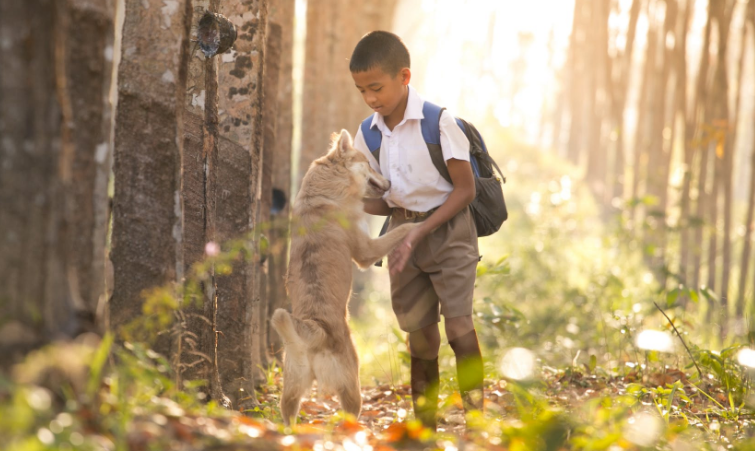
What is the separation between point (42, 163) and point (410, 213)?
280 centimetres

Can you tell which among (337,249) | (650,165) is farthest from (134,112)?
(650,165)

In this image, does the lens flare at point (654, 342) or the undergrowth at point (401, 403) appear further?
the lens flare at point (654, 342)

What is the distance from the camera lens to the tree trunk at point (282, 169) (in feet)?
24.6

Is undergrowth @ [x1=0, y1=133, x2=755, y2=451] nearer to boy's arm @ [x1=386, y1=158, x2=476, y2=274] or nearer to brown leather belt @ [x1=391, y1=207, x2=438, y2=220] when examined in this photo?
boy's arm @ [x1=386, y1=158, x2=476, y2=274]

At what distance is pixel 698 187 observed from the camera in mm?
13102

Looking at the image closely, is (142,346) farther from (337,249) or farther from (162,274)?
(337,249)

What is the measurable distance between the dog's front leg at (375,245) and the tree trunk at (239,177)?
0.69 metres

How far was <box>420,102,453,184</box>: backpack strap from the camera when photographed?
16.2 feet

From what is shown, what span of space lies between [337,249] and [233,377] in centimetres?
114

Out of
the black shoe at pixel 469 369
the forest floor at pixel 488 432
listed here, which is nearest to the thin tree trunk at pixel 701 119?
the forest floor at pixel 488 432

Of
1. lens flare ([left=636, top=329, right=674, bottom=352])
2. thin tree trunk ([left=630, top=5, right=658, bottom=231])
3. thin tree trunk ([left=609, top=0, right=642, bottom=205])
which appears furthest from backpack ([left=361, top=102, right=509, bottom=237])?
thin tree trunk ([left=609, top=0, right=642, bottom=205])

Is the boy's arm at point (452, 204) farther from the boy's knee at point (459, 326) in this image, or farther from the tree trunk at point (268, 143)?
the tree trunk at point (268, 143)

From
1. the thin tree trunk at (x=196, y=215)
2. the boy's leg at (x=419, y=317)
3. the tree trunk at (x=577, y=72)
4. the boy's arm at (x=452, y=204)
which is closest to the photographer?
the thin tree trunk at (x=196, y=215)

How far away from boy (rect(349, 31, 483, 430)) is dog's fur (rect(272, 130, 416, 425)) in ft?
0.61
